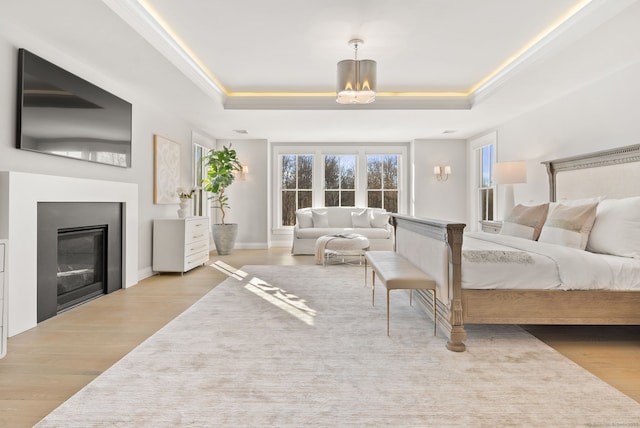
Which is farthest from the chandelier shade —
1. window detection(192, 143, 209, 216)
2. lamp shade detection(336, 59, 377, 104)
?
window detection(192, 143, 209, 216)

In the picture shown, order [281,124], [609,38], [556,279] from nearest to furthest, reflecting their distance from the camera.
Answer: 1. [556,279]
2. [609,38]
3. [281,124]

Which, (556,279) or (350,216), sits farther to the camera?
(350,216)

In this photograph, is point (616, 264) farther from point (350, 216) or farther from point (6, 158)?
point (350, 216)

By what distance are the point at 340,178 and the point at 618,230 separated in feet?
20.2

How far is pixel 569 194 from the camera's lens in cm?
437

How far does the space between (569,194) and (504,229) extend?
1090 millimetres

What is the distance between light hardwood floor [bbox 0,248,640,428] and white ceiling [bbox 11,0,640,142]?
2.36m

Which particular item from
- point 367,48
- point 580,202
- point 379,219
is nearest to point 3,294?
point 367,48

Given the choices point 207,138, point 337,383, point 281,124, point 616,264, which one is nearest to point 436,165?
point 281,124

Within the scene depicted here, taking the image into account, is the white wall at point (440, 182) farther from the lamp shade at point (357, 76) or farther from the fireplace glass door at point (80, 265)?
the fireplace glass door at point (80, 265)

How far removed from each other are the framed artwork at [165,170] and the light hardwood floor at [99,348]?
174 centimetres

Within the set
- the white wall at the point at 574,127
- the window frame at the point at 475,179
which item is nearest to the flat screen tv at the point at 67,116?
the white wall at the point at 574,127

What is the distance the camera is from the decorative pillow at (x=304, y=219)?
7.58m

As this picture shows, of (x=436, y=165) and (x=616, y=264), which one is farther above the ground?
(x=436, y=165)
